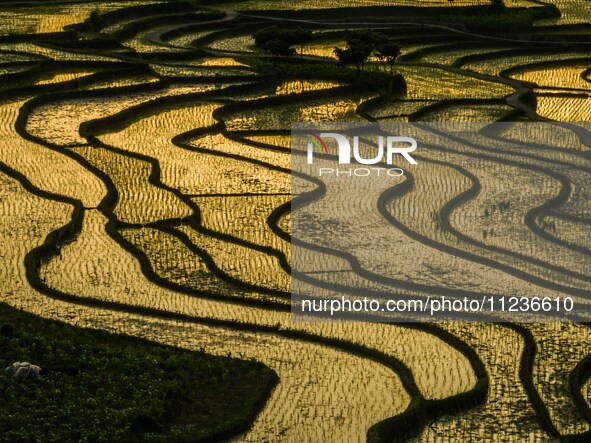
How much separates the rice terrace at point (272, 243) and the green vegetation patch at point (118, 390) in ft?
0.08

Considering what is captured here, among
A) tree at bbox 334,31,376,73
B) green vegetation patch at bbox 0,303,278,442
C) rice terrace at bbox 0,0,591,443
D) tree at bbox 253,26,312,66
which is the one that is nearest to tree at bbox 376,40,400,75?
rice terrace at bbox 0,0,591,443

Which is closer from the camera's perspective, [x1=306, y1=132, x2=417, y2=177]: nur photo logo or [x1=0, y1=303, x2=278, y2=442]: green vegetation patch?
[x1=0, y1=303, x2=278, y2=442]: green vegetation patch

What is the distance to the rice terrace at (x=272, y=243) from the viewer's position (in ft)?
36.4

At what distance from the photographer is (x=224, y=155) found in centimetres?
1962

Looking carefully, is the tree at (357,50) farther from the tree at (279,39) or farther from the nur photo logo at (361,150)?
the nur photo logo at (361,150)

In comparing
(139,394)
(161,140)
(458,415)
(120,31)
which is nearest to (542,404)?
(458,415)

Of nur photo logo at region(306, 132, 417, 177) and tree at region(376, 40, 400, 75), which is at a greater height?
tree at region(376, 40, 400, 75)

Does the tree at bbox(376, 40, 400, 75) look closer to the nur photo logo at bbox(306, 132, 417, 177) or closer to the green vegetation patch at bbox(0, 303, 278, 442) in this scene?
the nur photo logo at bbox(306, 132, 417, 177)

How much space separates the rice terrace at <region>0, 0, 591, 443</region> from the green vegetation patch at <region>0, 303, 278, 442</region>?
2 cm

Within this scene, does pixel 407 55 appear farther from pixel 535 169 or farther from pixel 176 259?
pixel 176 259

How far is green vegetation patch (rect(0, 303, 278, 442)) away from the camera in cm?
1038

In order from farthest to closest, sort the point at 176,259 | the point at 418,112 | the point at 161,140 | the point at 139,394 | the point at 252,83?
the point at 252,83, the point at 418,112, the point at 161,140, the point at 176,259, the point at 139,394

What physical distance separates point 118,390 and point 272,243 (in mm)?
4813

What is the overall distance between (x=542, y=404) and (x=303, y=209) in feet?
20.5
